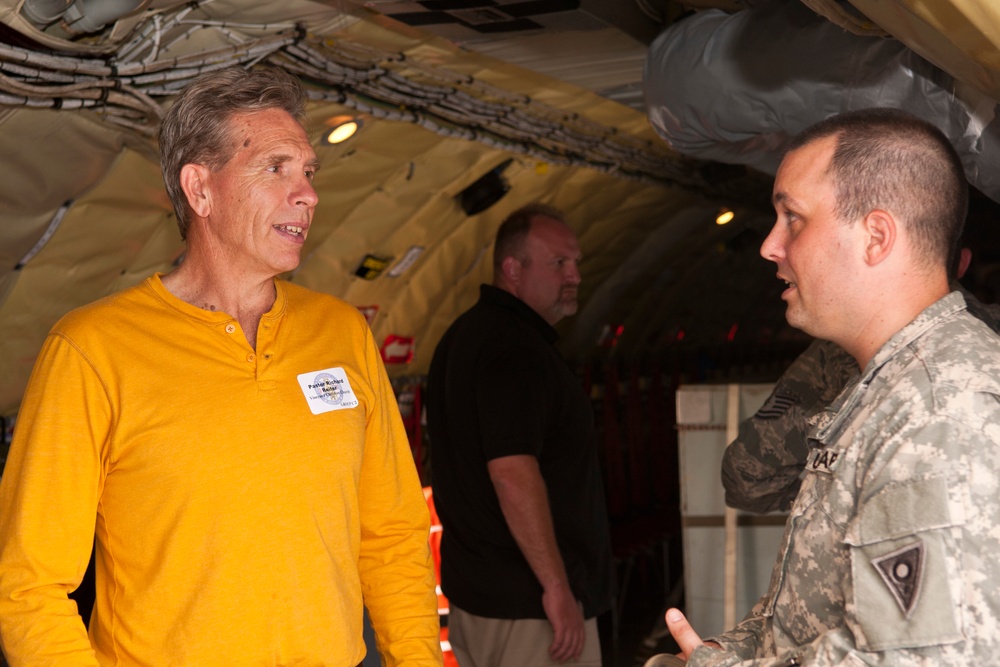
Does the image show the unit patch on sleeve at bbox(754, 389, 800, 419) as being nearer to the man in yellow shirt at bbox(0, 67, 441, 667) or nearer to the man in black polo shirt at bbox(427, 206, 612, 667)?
the man in black polo shirt at bbox(427, 206, 612, 667)

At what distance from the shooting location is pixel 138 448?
1.86 m

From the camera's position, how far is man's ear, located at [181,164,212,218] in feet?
6.82

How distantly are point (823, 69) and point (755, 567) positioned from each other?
2.37 m

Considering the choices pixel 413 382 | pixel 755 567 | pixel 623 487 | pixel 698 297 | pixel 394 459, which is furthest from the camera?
pixel 698 297

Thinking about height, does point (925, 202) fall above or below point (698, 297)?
below

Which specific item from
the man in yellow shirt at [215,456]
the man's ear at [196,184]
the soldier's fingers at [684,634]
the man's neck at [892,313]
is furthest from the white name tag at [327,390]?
the man's neck at [892,313]

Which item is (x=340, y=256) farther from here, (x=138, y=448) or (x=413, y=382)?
(x=138, y=448)

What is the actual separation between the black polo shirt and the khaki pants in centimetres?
4

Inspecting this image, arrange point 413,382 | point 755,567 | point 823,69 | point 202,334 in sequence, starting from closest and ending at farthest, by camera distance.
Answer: point 202,334
point 823,69
point 755,567
point 413,382

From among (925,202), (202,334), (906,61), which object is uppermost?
(906,61)

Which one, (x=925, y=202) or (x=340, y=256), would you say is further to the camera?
(x=340, y=256)

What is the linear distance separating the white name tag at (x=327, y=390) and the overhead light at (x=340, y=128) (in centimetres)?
201

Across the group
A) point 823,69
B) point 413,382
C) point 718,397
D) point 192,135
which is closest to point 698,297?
point 413,382

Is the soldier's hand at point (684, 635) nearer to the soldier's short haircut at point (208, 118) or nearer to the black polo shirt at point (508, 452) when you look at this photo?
the soldier's short haircut at point (208, 118)
